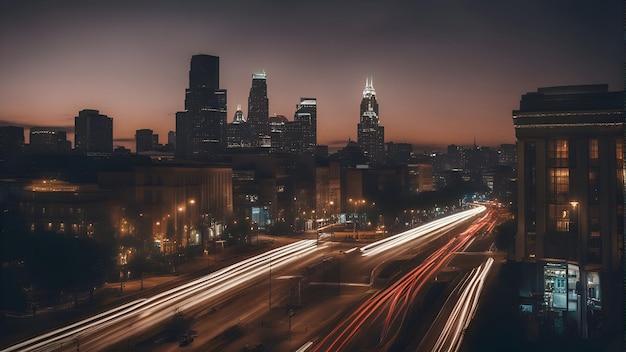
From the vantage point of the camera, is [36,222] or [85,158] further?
[85,158]

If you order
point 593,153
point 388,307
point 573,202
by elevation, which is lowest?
point 388,307

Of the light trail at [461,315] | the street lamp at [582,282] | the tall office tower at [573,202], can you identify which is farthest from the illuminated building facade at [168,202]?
Result: the street lamp at [582,282]

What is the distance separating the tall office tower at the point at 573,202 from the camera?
1081 inches

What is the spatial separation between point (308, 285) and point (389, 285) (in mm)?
4010

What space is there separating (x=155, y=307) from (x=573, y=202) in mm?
18375

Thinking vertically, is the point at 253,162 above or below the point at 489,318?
above

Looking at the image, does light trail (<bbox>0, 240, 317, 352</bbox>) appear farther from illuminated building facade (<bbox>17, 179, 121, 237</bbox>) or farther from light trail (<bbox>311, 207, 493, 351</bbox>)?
illuminated building facade (<bbox>17, 179, 121, 237</bbox>)

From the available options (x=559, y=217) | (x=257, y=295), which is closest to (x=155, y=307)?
(x=257, y=295)

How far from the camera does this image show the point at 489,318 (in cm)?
2516

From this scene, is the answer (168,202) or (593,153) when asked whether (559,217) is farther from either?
(168,202)

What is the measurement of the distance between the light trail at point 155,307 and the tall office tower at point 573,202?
1388 cm

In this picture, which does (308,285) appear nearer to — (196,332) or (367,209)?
(196,332)

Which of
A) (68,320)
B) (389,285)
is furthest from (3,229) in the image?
(389,285)

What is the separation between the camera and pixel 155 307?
26219mm
